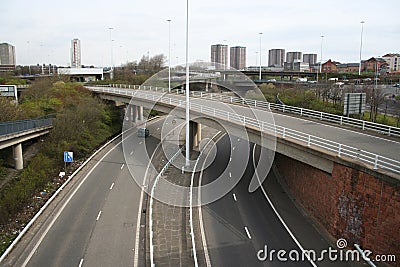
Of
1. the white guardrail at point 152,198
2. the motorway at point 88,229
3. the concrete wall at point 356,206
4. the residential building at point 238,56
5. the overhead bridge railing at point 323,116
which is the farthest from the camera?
the residential building at point 238,56

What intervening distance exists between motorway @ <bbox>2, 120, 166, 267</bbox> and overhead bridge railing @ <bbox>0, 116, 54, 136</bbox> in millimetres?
7831

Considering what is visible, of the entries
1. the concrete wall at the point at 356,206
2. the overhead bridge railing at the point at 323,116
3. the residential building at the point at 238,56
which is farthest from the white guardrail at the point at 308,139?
the residential building at the point at 238,56

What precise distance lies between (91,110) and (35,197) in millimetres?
20184

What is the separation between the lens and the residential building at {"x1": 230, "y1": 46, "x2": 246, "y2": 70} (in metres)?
154

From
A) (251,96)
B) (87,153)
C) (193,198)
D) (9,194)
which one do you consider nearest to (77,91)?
(87,153)

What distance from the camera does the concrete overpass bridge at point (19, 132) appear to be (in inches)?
1133

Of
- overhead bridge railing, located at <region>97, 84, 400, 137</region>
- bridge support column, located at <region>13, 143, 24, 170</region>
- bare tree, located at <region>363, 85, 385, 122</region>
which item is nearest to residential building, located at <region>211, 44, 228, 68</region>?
overhead bridge railing, located at <region>97, 84, 400, 137</region>

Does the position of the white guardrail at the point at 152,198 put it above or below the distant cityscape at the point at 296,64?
below

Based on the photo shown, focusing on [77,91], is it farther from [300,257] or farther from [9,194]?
[300,257]

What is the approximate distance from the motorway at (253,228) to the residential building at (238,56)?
135 m

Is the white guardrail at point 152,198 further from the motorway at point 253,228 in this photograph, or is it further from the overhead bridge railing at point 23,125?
the overhead bridge railing at point 23,125

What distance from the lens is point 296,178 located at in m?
20.9

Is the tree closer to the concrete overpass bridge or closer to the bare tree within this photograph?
the concrete overpass bridge

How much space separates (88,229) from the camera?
17438 mm
